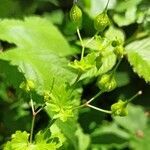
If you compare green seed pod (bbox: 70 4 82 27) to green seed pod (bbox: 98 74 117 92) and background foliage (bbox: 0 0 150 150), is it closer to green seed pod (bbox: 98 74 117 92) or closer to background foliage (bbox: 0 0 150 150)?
background foliage (bbox: 0 0 150 150)

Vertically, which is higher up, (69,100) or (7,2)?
(7,2)

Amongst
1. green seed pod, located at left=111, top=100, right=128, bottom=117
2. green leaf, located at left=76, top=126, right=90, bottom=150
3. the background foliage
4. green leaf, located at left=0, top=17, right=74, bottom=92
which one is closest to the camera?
green seed pod, located at left=111, top=100, right=128, bottom=117

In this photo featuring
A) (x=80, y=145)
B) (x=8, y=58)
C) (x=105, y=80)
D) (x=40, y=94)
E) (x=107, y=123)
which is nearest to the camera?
(x=105, y=80)

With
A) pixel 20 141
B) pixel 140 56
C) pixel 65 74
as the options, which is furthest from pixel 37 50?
pixel 20 141

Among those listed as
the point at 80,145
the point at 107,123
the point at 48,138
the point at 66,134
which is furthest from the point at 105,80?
the point at 107,123

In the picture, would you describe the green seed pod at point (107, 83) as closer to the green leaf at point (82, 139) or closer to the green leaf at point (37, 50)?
the green leaf at point (37, 50)

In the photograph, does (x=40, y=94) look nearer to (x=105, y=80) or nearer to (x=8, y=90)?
(x=105, y=80)

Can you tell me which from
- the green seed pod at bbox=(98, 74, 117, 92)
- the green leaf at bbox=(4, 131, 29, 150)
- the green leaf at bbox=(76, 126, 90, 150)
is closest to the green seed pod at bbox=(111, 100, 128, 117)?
the green seed pod at bbox=(98, 74, 117, 92)

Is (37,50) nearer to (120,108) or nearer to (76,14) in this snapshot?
(76,14)
